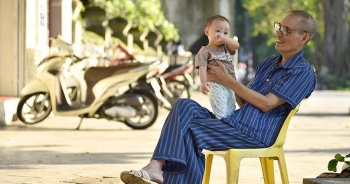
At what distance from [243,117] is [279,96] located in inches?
9.5

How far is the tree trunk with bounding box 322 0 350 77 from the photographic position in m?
45.7

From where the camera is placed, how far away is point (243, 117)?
264 inches

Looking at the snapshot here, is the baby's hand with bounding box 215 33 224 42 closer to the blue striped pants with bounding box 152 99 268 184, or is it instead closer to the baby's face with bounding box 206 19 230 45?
the baby's face with bounding box 206 19 230 45

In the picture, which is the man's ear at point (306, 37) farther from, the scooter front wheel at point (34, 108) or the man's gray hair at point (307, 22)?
the scooter front wheel at point (34, 108)

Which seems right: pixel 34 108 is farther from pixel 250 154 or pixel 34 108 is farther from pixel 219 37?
Answer: pixel 250 154

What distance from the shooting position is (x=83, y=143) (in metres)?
12.4

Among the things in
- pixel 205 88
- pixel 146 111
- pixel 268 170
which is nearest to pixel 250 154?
pixel 268 170

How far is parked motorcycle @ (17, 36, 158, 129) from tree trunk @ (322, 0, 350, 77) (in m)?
31.6

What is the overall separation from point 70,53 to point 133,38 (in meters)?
12.7

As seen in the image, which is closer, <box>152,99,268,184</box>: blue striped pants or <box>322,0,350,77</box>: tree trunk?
<box>152,99,268,184</box>: blue striped pants

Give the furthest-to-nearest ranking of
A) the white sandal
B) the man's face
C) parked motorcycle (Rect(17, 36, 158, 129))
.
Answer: parked motorcycle (Rect(17, 36, 158, 129))
the man's face
the white sandal

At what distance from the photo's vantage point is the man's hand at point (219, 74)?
679 centimetres

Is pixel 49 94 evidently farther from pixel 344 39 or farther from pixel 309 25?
pixel 344 39

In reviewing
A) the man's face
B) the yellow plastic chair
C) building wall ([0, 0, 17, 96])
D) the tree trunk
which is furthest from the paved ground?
the tree trunk
